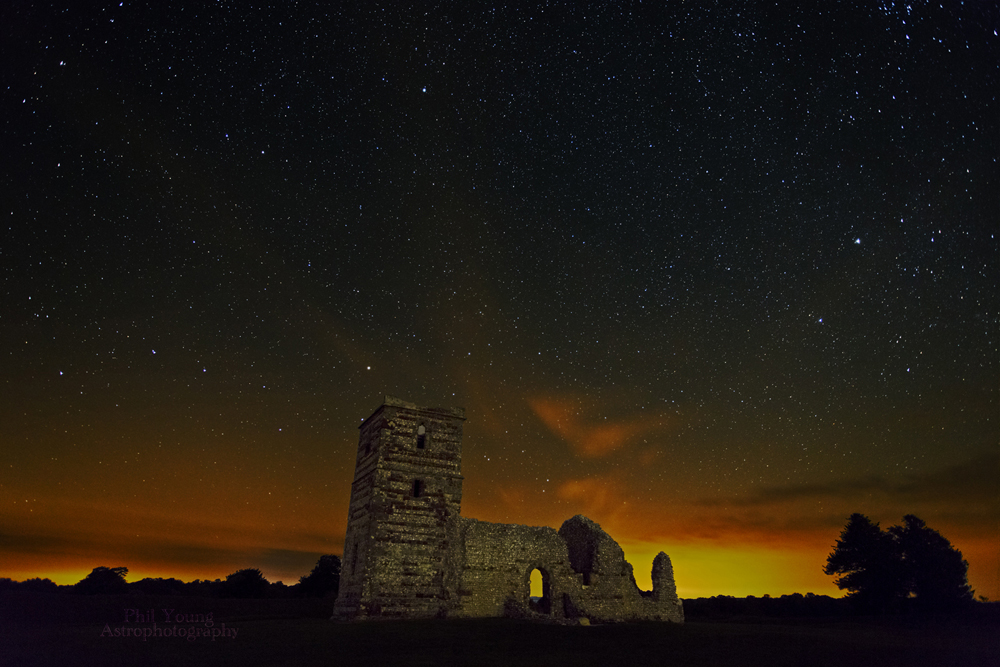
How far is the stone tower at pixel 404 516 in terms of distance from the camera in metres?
20.4

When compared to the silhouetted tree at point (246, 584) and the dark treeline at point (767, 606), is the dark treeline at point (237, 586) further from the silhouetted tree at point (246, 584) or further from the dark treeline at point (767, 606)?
the dark treeline at point (767, 606)

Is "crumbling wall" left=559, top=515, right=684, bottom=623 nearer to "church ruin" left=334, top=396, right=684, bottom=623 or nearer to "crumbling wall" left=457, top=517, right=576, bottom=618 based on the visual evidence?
"church ruin" left=334, top=396, right=684, bottom=623

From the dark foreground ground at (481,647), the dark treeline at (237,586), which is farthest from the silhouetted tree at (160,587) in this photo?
the dark foreground ground at (481,647)

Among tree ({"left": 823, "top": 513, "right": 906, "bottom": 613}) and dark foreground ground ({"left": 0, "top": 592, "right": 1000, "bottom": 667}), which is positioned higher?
tree ({"left": 823, "top": 513, "right": 906, "bottom": 613})

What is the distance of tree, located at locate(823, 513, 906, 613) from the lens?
37.9 m

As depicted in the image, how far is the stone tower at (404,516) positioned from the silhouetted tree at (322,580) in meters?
28.4

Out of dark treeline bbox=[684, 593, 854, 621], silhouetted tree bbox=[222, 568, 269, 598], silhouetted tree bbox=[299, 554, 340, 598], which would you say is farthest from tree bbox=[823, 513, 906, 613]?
silhouetted tree bbox=[222, 568, 269, 598]

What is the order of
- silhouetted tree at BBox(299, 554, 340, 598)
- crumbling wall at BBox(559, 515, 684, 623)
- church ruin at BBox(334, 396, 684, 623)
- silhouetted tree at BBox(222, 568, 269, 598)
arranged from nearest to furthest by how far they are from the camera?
church ruin at BBox(334, 396, 684, 623), crumbling wall at BBox(559, 515, 684, 623), silhouetted tree at BBox(222, 568, 269, 598), silhouetted tree at BBox(299, 554, 340, 598)

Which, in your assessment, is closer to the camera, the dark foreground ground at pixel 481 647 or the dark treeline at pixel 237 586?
the dark foreground ground at pixel 481 647

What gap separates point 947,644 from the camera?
1697cm

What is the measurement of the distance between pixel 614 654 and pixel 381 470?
11512 mm

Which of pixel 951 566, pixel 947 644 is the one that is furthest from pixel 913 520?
pixel 947 644

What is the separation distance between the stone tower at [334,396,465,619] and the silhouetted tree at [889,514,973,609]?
3399 cm

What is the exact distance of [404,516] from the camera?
21.5 m
